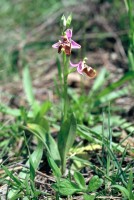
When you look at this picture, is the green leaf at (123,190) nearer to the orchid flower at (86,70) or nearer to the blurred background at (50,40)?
the orchid flower at (86,70)

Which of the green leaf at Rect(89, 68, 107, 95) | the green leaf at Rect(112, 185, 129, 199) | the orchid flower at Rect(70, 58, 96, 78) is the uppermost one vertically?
the orchid flower at Rect(70, 58, 96, 78)

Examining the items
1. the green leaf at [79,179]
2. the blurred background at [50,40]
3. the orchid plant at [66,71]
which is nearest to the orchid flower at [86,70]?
the orchid plant at [66,71]

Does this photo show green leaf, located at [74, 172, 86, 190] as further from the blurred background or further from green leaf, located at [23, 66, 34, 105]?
the blurred background

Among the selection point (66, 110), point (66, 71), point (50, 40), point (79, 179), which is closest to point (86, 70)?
point (66, 71)

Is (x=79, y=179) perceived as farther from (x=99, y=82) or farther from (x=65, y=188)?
(x=99, y=82)

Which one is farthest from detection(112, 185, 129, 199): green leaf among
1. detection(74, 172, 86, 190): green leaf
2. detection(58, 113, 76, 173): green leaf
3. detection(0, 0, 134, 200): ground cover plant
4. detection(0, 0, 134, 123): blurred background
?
detection(0, 0, 134, 123): blurred background

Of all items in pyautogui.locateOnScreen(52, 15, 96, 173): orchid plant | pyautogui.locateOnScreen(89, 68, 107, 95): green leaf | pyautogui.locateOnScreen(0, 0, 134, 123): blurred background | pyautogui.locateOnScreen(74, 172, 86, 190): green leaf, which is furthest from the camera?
pyautogui.locateOnScreen(0, 0, 134, 123): blurred background
